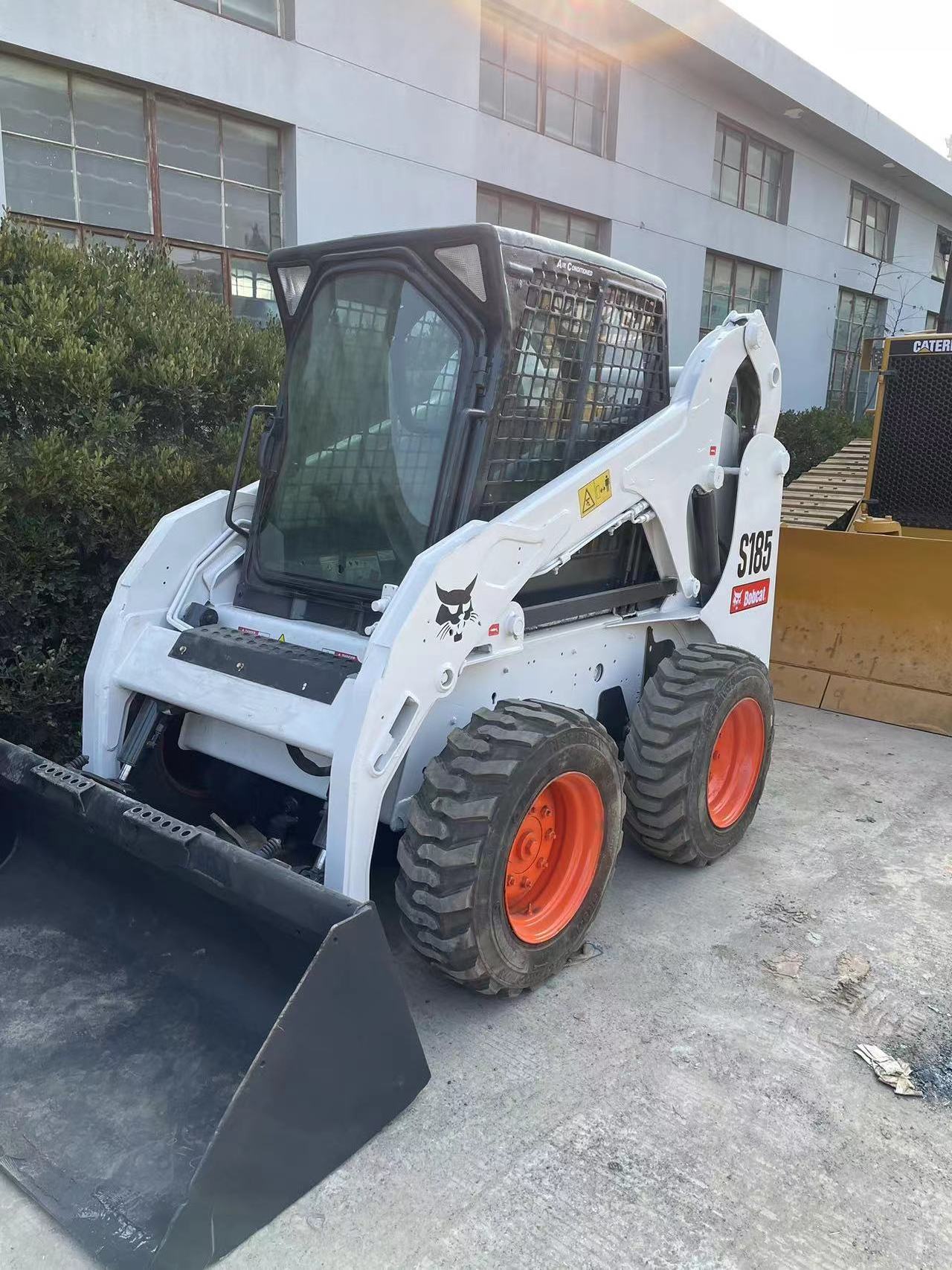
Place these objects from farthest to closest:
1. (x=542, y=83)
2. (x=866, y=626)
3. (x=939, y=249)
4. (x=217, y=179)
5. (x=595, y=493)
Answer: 1. (x=939, y=249)
2. (x=542, y=83)
3. (x=217, y=179)
4. (x=866, y=626)
5. (x=595, y=493)

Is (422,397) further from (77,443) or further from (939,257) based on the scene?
(939,257)

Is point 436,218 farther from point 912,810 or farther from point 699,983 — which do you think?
point 699,983

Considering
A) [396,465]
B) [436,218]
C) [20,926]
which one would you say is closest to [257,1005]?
[20,926]

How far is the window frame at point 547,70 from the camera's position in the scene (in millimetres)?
10789

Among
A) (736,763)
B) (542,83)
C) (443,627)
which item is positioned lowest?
(736,763)

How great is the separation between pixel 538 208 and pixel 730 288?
192 inches

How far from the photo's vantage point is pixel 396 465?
3.08 meters

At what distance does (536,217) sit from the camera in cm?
1172

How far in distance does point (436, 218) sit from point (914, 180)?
1353cm

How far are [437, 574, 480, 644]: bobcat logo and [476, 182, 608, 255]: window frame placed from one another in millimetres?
9004

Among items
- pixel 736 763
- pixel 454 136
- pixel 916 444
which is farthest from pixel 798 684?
pixel 454 136

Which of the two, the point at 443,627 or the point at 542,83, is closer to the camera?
the point at 443,627

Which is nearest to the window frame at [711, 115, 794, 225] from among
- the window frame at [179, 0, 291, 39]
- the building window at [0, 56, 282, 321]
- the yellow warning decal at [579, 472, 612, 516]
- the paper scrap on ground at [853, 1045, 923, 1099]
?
the window frame at [179, 0, 291, 39]

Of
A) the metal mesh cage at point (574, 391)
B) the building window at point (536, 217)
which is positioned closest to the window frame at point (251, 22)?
the building window at point (536, 217)
